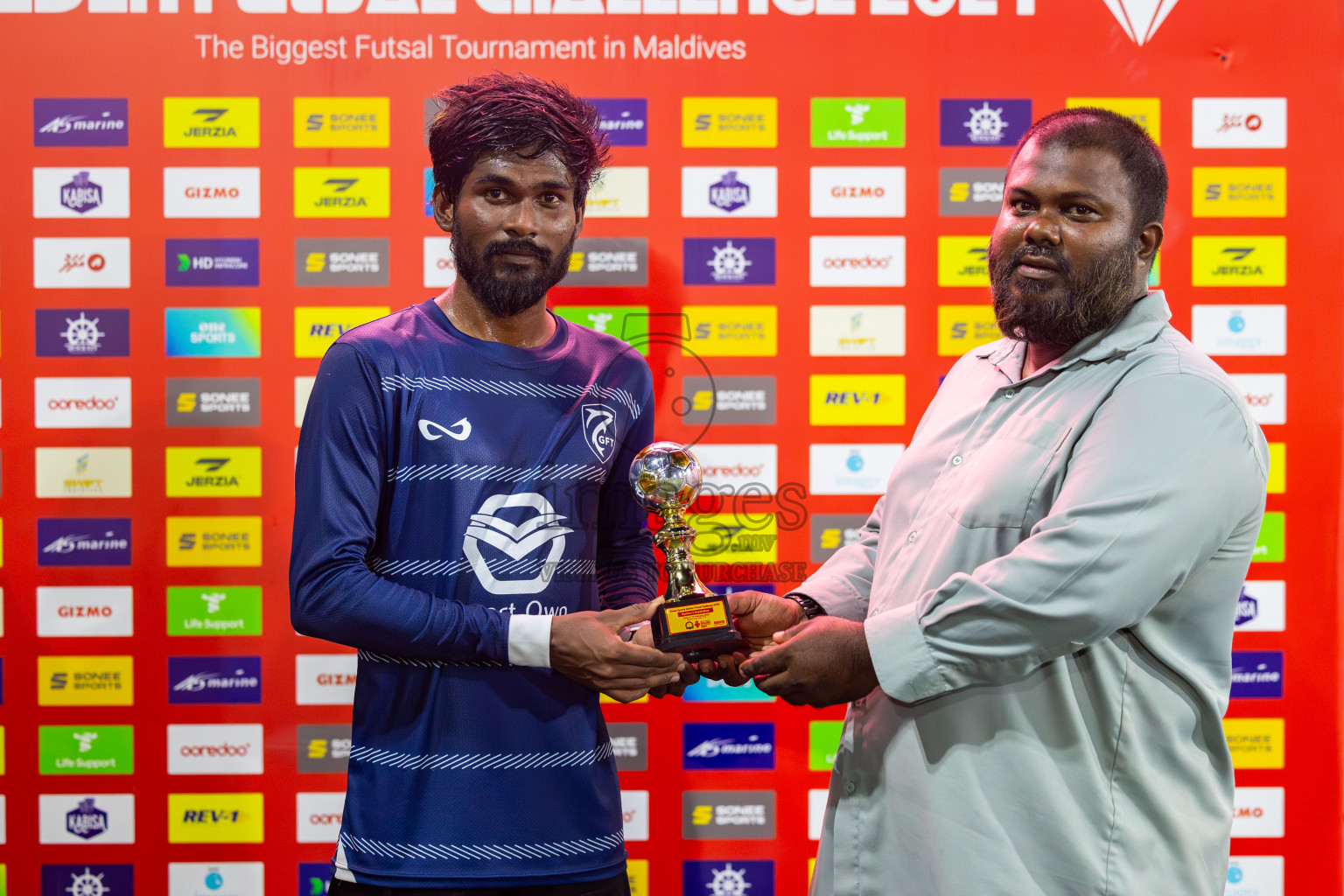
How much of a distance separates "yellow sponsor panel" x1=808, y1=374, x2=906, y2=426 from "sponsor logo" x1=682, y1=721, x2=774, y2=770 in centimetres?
92

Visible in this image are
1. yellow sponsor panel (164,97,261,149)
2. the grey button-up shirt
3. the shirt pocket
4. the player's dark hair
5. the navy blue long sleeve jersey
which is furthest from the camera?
yellow sponsor panel (164,97,261,149)

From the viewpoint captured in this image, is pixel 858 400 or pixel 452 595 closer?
pixel 452 595

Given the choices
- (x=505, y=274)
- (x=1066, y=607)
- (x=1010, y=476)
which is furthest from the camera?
(x=505, y=274)

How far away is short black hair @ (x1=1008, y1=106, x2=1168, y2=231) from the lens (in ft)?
5.12

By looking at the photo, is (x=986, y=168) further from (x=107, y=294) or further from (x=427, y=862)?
(x=107, y=294)

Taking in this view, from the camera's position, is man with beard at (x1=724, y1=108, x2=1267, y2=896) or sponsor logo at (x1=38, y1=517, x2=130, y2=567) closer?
man with beard at (x1=724, y1=108, x2=1267, y2=896)

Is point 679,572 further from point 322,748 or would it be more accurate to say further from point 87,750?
point 87,750

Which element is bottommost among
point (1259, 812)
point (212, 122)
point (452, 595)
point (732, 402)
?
point (1259, 812)

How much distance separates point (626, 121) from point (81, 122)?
155cm

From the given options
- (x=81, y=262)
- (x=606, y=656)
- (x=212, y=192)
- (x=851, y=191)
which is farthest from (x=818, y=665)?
(x=81, y=262)

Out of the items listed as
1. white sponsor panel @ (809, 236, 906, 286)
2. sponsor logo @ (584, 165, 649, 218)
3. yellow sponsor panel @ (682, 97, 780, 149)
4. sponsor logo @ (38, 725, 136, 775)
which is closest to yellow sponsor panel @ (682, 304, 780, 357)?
white sponsor panel @ (809, 236, 906, 286)

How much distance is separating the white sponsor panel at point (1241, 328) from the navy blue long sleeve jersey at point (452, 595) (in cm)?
192

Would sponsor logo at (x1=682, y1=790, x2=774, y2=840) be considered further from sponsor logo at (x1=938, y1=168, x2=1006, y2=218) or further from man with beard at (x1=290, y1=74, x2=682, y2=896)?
sponsor logo at (x1=938, y1=168, x2=1006, y2=218)

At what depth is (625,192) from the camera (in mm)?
2588
